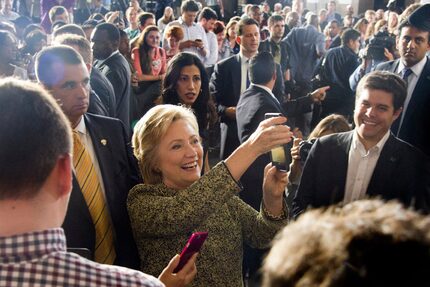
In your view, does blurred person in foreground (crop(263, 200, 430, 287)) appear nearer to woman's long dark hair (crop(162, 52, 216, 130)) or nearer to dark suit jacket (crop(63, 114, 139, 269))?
dark suit jacket (crop(63, 114, 139, 269))

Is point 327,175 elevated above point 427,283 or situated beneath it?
situated beneath

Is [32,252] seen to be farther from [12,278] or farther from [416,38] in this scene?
[416,38]

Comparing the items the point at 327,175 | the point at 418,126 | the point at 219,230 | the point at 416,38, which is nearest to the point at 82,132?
the point at 219,230

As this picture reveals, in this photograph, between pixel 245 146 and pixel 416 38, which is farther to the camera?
pixel 416 38

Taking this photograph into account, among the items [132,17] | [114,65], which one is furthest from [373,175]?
[132,17]

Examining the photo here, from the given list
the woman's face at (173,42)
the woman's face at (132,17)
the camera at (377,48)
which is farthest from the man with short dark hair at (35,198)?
the woman's face at (132,17)

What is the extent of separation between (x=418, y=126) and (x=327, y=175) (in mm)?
1360

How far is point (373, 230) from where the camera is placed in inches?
32.7

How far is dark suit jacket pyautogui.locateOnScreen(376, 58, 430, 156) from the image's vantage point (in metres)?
3.60

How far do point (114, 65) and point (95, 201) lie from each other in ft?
8.28

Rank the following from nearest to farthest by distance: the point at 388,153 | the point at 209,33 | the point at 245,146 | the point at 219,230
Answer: the point at 245,146, the point at 219,230, the point at 388,153, the point at 209,33

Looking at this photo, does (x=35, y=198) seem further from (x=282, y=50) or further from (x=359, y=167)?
(x=282, y=50)

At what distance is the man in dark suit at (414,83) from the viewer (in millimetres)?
3623

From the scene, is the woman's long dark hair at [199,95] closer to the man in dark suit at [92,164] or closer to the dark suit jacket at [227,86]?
the dark suit jacket at [227,86]
